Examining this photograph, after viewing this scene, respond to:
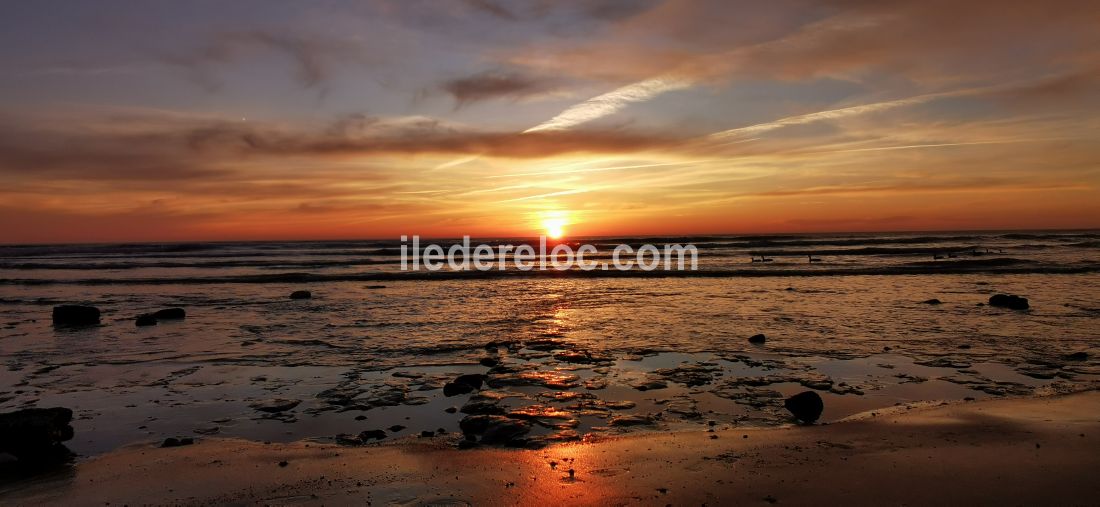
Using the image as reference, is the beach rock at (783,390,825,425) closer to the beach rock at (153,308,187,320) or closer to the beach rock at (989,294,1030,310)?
the beach rock at (989,294,1030,310)

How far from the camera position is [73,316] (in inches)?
860

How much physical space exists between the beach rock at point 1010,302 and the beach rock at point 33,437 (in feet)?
87.7

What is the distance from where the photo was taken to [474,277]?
43.5 m

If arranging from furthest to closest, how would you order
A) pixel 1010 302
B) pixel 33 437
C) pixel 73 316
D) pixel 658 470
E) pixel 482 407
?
pixel 73 316, pixel 1010 302, pixel 482 407, pixel 33 437, pixel 658 470

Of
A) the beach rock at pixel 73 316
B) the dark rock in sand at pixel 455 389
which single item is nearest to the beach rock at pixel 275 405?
the dark rock in sand at pixel 455 389

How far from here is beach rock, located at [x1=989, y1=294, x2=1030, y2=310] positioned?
2078cm

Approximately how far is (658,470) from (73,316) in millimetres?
24151

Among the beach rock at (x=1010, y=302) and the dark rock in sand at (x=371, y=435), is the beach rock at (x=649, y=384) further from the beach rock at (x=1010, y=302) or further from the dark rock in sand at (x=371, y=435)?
the beach rock at (x=1010, y=302)

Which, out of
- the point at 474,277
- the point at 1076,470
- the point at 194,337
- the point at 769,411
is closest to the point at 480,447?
the point at 769,411

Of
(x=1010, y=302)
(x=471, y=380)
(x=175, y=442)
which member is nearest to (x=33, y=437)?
(x=175, y=442)

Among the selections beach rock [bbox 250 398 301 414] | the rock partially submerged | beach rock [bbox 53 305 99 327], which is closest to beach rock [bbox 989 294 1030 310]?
the rock partially submerged

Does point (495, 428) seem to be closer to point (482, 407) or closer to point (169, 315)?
point (482, 407)

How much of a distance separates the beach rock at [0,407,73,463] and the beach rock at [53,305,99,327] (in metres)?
16.5

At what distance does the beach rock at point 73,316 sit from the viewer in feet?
71.5
